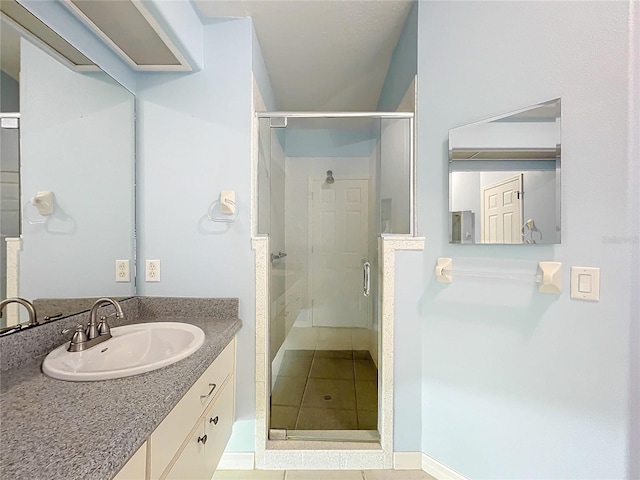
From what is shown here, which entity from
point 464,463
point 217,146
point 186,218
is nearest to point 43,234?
point 186,218

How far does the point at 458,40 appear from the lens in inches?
59.1

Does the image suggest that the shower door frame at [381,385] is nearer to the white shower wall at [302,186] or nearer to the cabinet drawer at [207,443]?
the cabinet drawer at [207,443]

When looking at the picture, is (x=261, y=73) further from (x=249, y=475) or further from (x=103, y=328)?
(x=249, y=475)

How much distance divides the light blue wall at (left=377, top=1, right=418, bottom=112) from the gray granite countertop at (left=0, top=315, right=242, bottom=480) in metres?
1.89

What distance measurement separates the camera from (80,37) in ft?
4.26

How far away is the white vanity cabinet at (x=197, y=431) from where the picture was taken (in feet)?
2.73

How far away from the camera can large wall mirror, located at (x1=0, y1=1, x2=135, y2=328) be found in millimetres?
990

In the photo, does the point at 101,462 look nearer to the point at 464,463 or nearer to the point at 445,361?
the point at 445,361

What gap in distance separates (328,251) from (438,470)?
1.43 metres

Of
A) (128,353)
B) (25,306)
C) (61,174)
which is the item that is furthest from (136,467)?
(61,174)

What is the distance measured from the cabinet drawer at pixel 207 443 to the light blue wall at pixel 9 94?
125 centimetres

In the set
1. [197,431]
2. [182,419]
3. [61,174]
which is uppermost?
[61,174]

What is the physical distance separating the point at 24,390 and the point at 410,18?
92.4 inches

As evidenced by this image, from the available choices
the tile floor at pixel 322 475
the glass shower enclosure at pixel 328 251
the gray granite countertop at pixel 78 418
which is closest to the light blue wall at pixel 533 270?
the tile floor at pixel 322 475
